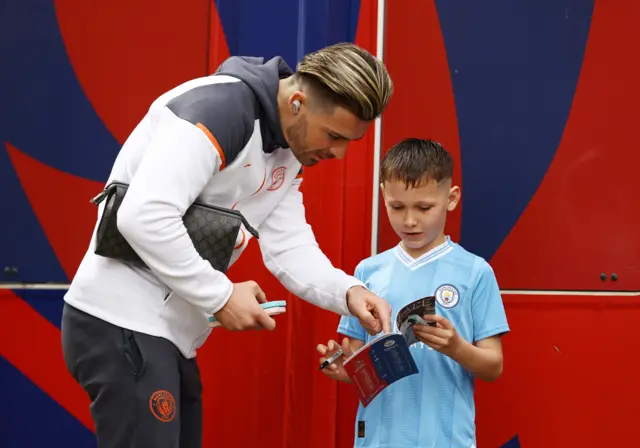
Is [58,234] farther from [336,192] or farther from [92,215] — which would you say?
[336,192]

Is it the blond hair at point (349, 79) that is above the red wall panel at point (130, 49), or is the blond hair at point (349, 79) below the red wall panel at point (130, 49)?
below

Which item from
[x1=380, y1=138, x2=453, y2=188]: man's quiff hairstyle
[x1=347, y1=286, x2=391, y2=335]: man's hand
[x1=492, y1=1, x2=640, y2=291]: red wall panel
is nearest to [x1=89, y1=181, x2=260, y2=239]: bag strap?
[x1=347, y1=286, x2=391, y2=335]: man's hand

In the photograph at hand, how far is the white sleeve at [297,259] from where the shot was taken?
1951 mm

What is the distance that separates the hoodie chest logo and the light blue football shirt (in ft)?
1.83

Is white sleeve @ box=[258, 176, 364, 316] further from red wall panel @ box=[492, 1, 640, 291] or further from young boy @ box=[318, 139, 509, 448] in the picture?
red wall panel @ box=[492, 1, 640, 291]

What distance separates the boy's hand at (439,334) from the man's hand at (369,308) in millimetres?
105

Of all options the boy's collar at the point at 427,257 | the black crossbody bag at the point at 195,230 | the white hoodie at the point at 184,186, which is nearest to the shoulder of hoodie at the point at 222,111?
the white hoodie at the point at 184,186

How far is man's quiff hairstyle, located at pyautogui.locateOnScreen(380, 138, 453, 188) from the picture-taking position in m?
2.23

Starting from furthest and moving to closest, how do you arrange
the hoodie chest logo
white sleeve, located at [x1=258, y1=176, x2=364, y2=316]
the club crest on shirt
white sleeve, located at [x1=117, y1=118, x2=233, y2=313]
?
1. the club crest on shirt
2. white sleeve, located at [x1=258, y1=176, x2=364, y2=316]
3. the hoodie chest logo
4. white sleeve, located at [x1=117, y1=118, x2=233, y2=313]

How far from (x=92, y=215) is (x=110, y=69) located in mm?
493

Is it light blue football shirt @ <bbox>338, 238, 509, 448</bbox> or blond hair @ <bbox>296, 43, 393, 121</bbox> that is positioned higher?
blond hair @ <bbox>296, 43, 393, 121</bbox>

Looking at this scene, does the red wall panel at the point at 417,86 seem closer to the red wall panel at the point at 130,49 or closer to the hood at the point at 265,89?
the red wall panel at the point at 130,49

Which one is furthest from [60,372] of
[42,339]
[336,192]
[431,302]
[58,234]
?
[431,302]

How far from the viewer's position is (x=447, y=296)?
2.19 meters
